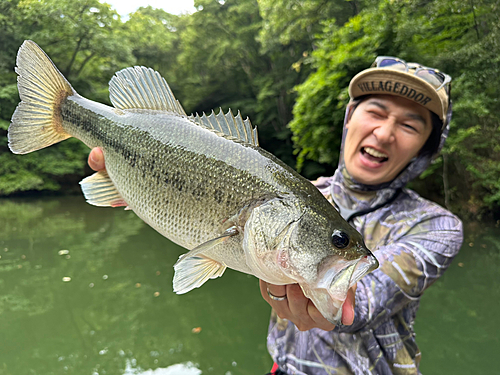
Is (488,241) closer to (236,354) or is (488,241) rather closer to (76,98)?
(236,354)

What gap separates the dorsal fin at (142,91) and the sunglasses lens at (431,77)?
139 cm

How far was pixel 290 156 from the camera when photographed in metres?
14.1

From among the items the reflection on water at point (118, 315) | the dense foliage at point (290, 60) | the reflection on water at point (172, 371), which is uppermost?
the dense foliage at point (290, 60)

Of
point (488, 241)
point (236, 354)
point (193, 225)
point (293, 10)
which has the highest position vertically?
point (293, 10)

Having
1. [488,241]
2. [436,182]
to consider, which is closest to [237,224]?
[488,241]

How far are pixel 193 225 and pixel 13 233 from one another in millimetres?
9705

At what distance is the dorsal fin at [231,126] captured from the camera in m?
1.15

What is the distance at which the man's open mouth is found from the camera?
1771 mm

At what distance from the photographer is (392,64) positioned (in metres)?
1.94

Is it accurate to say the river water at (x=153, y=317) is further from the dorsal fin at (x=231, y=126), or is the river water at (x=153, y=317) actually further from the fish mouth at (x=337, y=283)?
the dorsal fin at (x=231, y=126)

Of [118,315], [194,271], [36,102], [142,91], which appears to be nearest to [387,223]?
[194,271]

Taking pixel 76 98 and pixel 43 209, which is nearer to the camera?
pixel 76 98

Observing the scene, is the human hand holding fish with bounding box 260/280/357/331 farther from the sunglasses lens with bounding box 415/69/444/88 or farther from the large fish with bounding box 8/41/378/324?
the sunglasses lens with bounding box 415/69/444/88

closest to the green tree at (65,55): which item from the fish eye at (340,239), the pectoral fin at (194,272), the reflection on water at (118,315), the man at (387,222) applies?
the reflection on water at (118,315)
